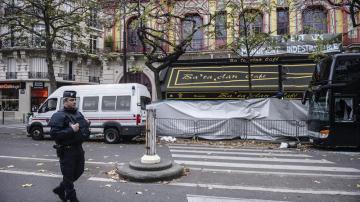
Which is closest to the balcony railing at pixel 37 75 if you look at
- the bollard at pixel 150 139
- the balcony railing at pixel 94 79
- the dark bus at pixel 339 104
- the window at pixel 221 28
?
the balcony railing at pixel 94 79

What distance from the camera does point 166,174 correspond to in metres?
7.50

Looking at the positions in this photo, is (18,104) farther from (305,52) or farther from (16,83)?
(305,52)

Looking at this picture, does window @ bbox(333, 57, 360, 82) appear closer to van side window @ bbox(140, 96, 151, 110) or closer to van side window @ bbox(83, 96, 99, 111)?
van side window @ bbox(140, 96, 151, 110)

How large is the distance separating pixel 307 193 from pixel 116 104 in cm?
1026

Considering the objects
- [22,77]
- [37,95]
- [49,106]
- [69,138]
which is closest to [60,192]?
[69,138]

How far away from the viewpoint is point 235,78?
23.2 meters

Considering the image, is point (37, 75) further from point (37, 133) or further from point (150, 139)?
point (150, 139)

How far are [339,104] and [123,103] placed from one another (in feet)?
28.9

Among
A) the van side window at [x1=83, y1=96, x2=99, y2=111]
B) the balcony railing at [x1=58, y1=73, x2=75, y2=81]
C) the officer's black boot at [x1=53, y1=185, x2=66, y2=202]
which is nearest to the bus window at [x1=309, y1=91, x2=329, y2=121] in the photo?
the van side window at [x1=83, y1=96, x2=99, y2=111]

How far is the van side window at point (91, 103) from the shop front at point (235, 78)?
8.43 metres

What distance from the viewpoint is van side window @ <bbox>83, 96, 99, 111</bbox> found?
1566 cm

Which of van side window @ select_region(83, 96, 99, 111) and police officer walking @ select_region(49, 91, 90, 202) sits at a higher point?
van side window @ select_region(83, 96, 99, 111)

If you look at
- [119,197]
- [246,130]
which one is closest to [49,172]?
[119,197]

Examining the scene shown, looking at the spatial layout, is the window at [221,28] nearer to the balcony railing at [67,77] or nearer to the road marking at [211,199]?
the road marking at [211,199]
